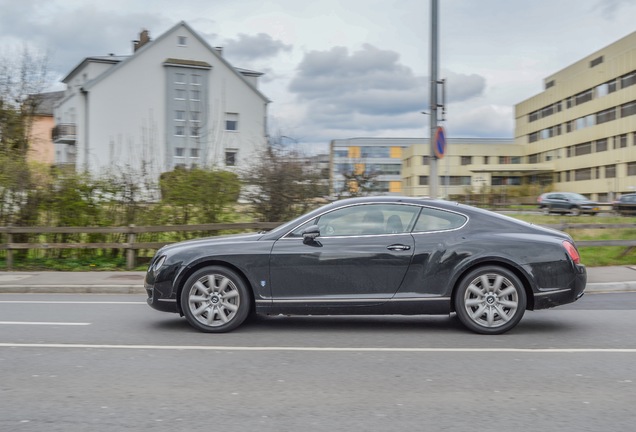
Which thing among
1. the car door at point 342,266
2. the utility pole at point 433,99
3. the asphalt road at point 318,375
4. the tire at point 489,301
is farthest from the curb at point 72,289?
the tire at point 489,301

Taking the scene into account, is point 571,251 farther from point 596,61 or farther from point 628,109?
point 596,61

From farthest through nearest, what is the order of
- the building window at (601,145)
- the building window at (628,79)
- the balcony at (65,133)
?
the building window at (601,145), the building window at (628,79), the balcony at (65,133)

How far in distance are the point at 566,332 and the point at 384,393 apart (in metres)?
3.45

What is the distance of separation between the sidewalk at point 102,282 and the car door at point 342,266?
5144 millimetres

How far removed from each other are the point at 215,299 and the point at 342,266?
146 centimetres

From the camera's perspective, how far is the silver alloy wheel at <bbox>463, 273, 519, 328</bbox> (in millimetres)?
7520

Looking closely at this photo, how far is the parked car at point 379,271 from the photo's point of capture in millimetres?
7539

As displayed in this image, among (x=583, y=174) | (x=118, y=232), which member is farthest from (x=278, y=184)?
(x=583, y=174)

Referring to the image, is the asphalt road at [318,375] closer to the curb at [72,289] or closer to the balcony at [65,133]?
the curb at [72,289]

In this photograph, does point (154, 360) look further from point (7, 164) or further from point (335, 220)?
point (7, 164)

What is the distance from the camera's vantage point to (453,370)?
5.97 metres

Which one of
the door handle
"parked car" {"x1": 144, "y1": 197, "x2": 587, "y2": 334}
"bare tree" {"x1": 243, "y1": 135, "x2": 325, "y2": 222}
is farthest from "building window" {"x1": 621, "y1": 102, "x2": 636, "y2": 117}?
the door handle

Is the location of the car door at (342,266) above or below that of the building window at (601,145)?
below

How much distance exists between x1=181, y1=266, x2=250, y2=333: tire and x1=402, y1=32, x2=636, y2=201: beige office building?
54.6m
